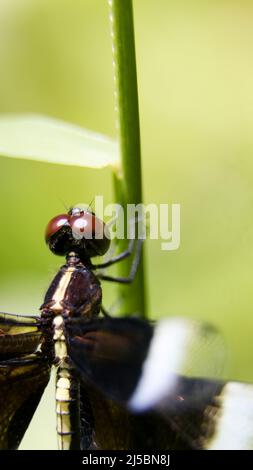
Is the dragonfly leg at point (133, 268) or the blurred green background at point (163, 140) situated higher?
the blurred green background at point (163, 140)

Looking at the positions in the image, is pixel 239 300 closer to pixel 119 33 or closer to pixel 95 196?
pixel 95 196

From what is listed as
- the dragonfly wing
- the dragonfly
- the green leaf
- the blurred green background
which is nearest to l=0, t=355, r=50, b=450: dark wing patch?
the dragonfly

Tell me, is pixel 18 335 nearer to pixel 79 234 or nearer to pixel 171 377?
pixel 79 234

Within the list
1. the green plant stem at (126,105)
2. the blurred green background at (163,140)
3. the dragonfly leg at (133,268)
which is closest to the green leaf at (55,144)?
the green plant stem at (126,105)

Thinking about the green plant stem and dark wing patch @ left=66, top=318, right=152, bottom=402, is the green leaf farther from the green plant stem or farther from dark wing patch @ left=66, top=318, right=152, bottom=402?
dark wing patch @ left=66, top=318, right=152, bottom=402

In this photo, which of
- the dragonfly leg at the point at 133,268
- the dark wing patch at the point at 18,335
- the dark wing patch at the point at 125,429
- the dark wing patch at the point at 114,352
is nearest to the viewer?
the dark wing patch at the point at 114,352

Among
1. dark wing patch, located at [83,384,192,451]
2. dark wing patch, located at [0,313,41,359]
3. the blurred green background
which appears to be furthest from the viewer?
the blurred green background

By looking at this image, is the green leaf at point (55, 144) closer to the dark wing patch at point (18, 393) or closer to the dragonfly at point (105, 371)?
the dragonfly at point (105, 371)
